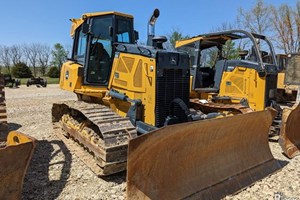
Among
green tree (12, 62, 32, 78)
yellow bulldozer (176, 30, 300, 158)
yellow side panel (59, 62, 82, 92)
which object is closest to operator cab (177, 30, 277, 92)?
yellow bulldozer (176, 30, 300, 158)

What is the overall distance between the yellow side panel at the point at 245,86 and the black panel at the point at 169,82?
130 inches

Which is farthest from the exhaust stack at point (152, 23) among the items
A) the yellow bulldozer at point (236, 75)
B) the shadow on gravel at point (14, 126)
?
the shadow on gravel at point (14, 126)

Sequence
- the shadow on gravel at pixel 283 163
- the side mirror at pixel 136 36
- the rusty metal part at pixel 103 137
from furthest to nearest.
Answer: the side mirror at pixel 136 36 < the shadow on gravel at pixel 283 163 < the rusty metal part at pixel 103 137

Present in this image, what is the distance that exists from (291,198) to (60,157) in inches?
147

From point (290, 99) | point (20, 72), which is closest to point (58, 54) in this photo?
point (20, 72)

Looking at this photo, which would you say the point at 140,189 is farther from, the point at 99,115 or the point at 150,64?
the point at 150,64

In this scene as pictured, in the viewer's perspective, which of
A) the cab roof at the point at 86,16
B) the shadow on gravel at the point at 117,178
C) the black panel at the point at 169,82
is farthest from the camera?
the cab roof at the point at 86,16

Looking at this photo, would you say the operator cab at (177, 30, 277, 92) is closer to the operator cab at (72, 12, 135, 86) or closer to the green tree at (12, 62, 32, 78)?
the operator cab at (72, 12, 135, 86)

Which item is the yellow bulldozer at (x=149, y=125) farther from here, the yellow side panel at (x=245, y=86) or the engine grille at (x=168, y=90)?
the yellow side panel at (x=245, y=86)

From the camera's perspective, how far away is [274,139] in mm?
6590

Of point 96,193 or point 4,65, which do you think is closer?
point 96,193

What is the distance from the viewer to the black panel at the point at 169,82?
4637 millimetres

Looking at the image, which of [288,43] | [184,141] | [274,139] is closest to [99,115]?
[184,141]

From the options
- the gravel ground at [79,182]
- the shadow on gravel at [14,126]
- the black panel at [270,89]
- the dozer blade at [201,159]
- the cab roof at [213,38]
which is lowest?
the gravel ground at [79,182]
